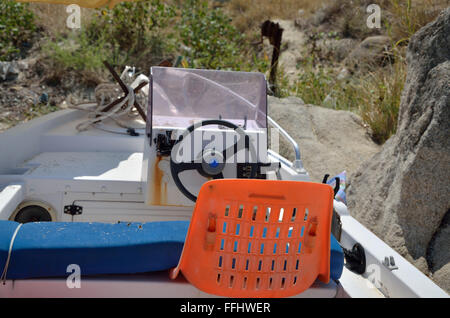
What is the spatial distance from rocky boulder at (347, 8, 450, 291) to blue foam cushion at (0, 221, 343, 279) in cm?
135

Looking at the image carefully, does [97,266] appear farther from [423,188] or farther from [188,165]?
[423,188]

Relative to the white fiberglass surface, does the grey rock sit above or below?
below

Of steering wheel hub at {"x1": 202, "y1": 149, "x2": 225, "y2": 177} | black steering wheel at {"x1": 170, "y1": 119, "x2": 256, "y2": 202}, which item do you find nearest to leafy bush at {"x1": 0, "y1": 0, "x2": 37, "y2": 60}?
black steering wheel at {"x1": 170, "y1": 119, "x2": 256, "y2": 202}

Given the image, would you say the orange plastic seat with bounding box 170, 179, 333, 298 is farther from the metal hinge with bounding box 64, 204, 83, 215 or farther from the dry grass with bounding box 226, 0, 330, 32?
the dry grass with bounding box 226, 0, 330, 32

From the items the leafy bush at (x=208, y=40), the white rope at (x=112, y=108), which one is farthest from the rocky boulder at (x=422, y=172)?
the leafy bush at (x=208, y=40)

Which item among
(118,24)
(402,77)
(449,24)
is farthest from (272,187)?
(118,24)

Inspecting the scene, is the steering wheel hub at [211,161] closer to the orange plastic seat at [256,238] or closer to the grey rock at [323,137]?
the orange plastic seat at [256,238]

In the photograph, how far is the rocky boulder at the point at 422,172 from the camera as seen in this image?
2.80 m

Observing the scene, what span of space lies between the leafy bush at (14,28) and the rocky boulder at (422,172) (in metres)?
8.20

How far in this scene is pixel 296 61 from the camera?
33.7 ft

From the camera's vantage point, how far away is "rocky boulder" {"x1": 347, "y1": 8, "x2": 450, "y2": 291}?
2803 millimetres

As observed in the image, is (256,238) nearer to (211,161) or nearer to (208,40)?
(211,161)

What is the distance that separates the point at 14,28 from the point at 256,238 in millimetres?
9538

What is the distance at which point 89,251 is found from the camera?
164 centimetres
